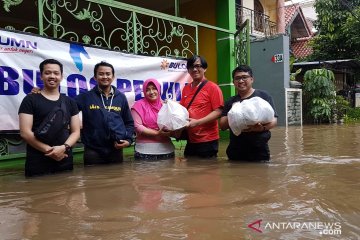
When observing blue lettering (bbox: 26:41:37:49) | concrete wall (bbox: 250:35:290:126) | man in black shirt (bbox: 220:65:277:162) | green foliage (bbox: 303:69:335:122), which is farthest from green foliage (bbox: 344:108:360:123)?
blue lettering (bbox: 26:41:37:49)

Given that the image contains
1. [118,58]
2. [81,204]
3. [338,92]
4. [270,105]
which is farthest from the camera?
[338,92]

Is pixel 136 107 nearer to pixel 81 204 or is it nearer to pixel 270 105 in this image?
pixel 270 105

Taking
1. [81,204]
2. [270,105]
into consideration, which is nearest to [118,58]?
[270,105]

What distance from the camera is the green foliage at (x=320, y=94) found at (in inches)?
555

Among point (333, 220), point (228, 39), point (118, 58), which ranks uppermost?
point (228, 39)

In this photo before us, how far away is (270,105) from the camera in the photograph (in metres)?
3.79

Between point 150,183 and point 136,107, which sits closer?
point 150,183

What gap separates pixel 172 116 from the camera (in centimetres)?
407

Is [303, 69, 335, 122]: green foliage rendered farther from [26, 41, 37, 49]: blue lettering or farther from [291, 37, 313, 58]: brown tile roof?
[26, 41, 37, 49]: blue lettering

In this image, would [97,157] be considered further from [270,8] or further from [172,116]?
[270,8]

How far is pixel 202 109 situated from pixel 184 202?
186 cm

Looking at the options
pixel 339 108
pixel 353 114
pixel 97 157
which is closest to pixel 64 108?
pixel 97 157

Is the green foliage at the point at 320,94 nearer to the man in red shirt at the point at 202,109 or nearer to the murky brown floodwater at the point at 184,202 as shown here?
the murky brown floodwater at the point at 184,202

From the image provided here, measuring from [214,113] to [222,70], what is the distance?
3316 millimetres
